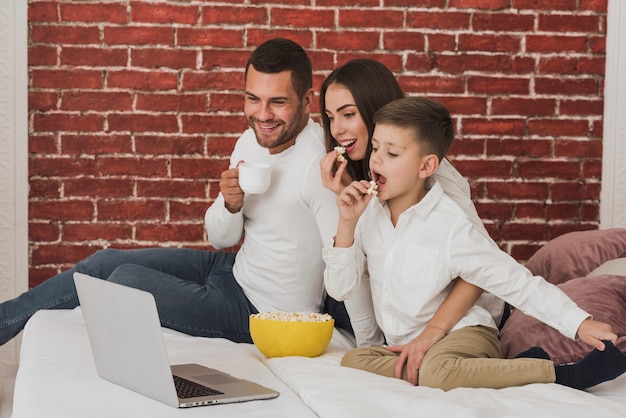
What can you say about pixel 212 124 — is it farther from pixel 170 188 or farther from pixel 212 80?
pixel 170 188

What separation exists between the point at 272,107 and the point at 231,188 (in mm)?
253

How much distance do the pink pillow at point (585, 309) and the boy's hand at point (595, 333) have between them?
3.2 inches

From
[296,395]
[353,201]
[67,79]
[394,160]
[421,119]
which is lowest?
A: [296,395]

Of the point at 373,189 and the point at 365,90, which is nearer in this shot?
the point at 373,189

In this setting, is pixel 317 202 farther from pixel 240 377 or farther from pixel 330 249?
pixel 240 377

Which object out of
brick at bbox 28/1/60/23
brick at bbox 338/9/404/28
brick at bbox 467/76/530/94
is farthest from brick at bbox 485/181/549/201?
brick at bbox 28/1/60/23

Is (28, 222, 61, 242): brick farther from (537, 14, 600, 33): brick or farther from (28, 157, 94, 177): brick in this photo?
(537, 14, 600, 33): brick

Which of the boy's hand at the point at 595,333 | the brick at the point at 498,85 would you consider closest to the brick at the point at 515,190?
the brick at the point at 498,85

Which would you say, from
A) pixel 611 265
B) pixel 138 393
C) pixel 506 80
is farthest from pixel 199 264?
pixel 506 80

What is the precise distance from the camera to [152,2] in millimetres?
3246

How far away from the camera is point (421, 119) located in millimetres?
2148

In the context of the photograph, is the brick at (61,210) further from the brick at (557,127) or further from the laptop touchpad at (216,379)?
the brick at (557,127)

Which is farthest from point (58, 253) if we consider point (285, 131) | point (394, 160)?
point (394, 160)

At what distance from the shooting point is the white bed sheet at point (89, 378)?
1547 mm
